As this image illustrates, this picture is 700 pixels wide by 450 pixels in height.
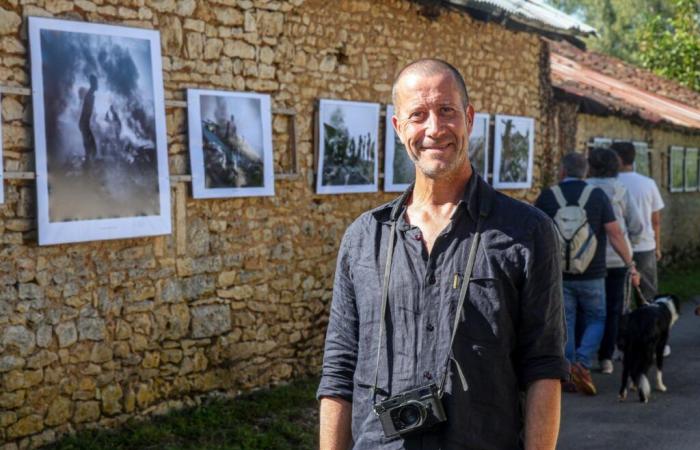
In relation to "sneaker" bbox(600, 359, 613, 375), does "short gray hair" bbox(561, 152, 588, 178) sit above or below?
above

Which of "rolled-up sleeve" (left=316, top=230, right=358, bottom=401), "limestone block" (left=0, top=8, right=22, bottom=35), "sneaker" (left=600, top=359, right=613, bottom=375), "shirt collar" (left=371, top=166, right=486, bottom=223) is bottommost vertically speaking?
"sneaker" (left=600, top=359, right=613, bottom=375)

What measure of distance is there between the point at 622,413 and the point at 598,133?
757cm

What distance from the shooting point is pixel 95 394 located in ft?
20.4

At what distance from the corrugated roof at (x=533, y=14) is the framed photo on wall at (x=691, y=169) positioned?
6.93 meters

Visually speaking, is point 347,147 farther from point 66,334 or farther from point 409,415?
point 409,415

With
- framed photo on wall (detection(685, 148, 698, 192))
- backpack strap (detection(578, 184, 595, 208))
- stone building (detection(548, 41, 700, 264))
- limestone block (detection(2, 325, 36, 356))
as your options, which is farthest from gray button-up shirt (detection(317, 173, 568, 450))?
framed photo on wall (detection(685, 148, 698, 192))

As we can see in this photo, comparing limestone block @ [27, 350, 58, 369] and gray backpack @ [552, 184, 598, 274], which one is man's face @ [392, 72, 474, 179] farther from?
gray backpack @ [552, 184, 598, 274]

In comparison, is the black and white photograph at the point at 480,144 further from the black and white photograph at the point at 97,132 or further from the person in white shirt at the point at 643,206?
the black and white photograph at the point at 97,132

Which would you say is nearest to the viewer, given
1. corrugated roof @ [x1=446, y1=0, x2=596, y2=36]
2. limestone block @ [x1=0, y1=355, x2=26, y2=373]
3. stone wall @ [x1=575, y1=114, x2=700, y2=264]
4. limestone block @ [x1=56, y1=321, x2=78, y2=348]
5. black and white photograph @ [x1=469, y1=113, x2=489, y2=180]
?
limestone block @ [x1=0, y1=355, x2=26, y2=373]

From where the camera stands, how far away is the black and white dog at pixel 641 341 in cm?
729

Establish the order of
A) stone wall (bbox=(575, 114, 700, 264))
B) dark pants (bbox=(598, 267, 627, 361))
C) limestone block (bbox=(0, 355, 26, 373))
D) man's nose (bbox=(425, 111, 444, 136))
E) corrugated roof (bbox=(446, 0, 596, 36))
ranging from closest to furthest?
1. man's nose (bbox=(425, 111, 444, 136))
2. limestone block (bbox=(0, 355, 26, 373))
3. dark pants (bbox=(598, 267, 627, 361))
4. corrugated roof (bbox=(446, 0, 596, 36))
5. stone wall (bbox=(575, 114, 700, 264))

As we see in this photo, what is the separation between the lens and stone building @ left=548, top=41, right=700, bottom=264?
12914mm

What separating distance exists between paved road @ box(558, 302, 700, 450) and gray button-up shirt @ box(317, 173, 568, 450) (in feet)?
13.0

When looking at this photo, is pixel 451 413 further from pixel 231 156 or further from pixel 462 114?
pixel 231 156
